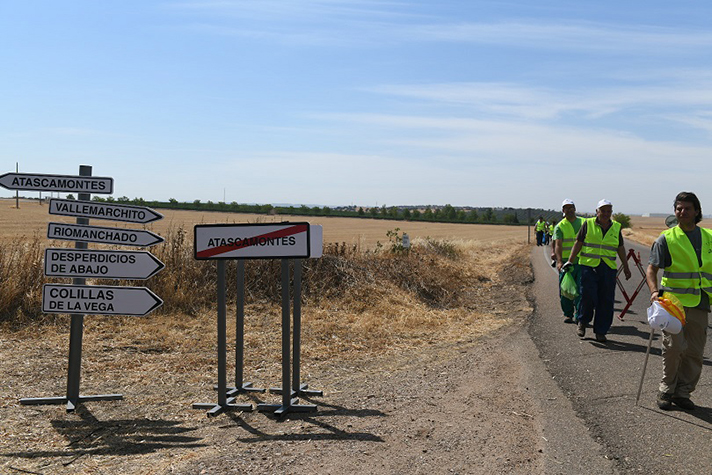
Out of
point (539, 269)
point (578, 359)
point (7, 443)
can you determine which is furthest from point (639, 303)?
point (7, 443)

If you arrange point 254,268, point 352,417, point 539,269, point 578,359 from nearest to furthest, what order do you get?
point 352,417 < point 578,359 < point 254,268 < point 539,269

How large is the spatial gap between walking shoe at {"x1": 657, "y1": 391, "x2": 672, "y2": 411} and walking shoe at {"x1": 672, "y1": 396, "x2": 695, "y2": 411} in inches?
1.7

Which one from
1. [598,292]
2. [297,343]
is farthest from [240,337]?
[598,292]

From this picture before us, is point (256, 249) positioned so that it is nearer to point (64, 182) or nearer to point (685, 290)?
point (64, 182)

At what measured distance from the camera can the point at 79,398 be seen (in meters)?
5.92

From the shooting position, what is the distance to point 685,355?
569cm

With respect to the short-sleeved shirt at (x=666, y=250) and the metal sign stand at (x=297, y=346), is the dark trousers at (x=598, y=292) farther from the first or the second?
the metal sign stand at (x=297, y=346)

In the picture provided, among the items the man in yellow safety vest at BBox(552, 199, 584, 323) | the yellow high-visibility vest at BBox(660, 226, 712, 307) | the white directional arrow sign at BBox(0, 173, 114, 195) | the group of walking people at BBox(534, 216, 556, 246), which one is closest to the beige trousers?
the yellow high-visibility vest at BBox(660, 226, 712, 307)

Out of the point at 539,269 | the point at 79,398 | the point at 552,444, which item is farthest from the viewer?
the point at 539,269

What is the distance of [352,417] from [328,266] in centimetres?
709

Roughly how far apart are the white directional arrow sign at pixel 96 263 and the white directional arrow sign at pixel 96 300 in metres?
0.13

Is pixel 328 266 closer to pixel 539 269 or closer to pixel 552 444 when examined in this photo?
pixel 552 444

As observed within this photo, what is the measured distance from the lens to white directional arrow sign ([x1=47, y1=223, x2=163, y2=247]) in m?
6.02

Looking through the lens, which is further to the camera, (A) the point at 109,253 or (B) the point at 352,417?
(A) the point at 109,253
